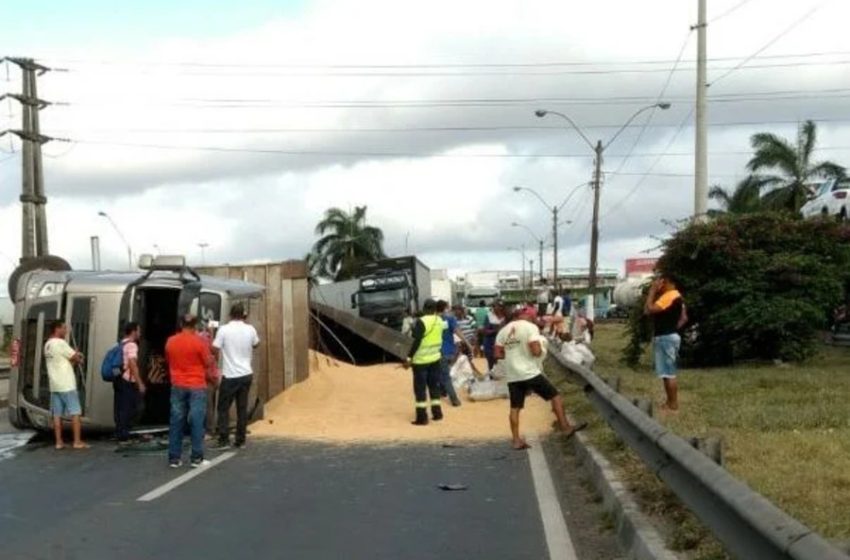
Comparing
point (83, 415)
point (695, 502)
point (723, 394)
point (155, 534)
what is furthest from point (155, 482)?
point (723, 394)

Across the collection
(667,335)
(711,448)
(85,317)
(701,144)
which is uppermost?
(701,144)

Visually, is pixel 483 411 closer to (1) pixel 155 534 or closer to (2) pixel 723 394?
(2) pixel 723 394

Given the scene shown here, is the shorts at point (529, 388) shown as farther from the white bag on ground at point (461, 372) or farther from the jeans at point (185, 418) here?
the white bag on ground at point (461, 372)

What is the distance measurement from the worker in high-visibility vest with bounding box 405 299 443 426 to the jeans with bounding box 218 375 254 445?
9.13 feet

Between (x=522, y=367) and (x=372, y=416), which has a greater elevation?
(x=522, y=367)

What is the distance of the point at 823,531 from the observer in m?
5.79

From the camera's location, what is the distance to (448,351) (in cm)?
1720

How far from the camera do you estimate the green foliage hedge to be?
19.5 meters

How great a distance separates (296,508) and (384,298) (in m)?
31.2

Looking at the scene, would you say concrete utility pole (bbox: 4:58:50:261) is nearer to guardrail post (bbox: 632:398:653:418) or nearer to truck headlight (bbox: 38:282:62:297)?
truck headlight (bbox: 38:282:62:297)

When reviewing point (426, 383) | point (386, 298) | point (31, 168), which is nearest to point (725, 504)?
point (426, 383)

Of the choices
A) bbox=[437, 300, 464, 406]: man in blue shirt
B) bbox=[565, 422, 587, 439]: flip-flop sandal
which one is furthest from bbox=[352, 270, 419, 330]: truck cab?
bbox=[565, 422, 587, 439]: flip-flop sandal

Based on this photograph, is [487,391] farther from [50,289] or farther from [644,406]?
[644,406]

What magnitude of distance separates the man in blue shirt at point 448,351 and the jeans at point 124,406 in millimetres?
Answer: 4744
